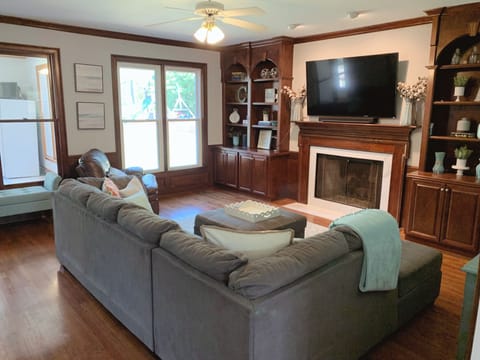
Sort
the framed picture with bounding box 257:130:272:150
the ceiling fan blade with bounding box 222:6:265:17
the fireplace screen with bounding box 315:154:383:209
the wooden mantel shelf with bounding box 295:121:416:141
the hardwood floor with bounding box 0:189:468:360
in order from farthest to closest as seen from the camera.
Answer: the framed picture with bounding box 257:130:272:150 < the fireplace screen with bounding box 315:154:383:209 < the wooden mantel shelf with bounding box 295:121:416:141 < the ceiling fan blade with bounding box 222:6:265:17 < the hardwood floor with bounding box 0:189:468:360

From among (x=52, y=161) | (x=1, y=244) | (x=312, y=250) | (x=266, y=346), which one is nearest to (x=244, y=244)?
(x=312, y=250)

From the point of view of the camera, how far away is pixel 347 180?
5.47 meters

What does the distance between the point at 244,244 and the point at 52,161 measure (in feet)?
14.0

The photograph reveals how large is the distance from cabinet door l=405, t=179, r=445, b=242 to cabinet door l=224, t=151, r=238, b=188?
10.2 feet

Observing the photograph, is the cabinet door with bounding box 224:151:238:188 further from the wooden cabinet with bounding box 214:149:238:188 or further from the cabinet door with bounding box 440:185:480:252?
the cabinet door with bounding box 440:185:480:252

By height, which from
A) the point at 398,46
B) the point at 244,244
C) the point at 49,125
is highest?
the point at 398,46

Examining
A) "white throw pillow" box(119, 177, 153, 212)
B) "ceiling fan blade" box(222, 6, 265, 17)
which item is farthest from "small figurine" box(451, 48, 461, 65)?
"white throw pillow" box(119, 177, 153, 212)

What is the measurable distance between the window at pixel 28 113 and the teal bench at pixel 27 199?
32cm

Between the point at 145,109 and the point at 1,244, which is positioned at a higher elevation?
the point at 145,109

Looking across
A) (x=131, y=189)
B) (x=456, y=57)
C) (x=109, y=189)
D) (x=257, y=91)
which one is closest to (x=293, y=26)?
(x=257, y=91)

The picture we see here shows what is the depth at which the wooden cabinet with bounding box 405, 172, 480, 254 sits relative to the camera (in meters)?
3.74

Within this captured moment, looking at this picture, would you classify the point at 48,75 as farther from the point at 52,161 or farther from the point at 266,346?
the point at 266,346

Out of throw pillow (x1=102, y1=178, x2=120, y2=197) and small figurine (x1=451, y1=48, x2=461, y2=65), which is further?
small figurine (x1=451, y1=48, x2=461, y2=65)

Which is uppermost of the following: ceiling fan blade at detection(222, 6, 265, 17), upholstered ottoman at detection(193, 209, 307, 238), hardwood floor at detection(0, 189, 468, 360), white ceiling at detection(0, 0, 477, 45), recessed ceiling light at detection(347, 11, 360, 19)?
white ceiling at detection(0, 0, 477, 45)
